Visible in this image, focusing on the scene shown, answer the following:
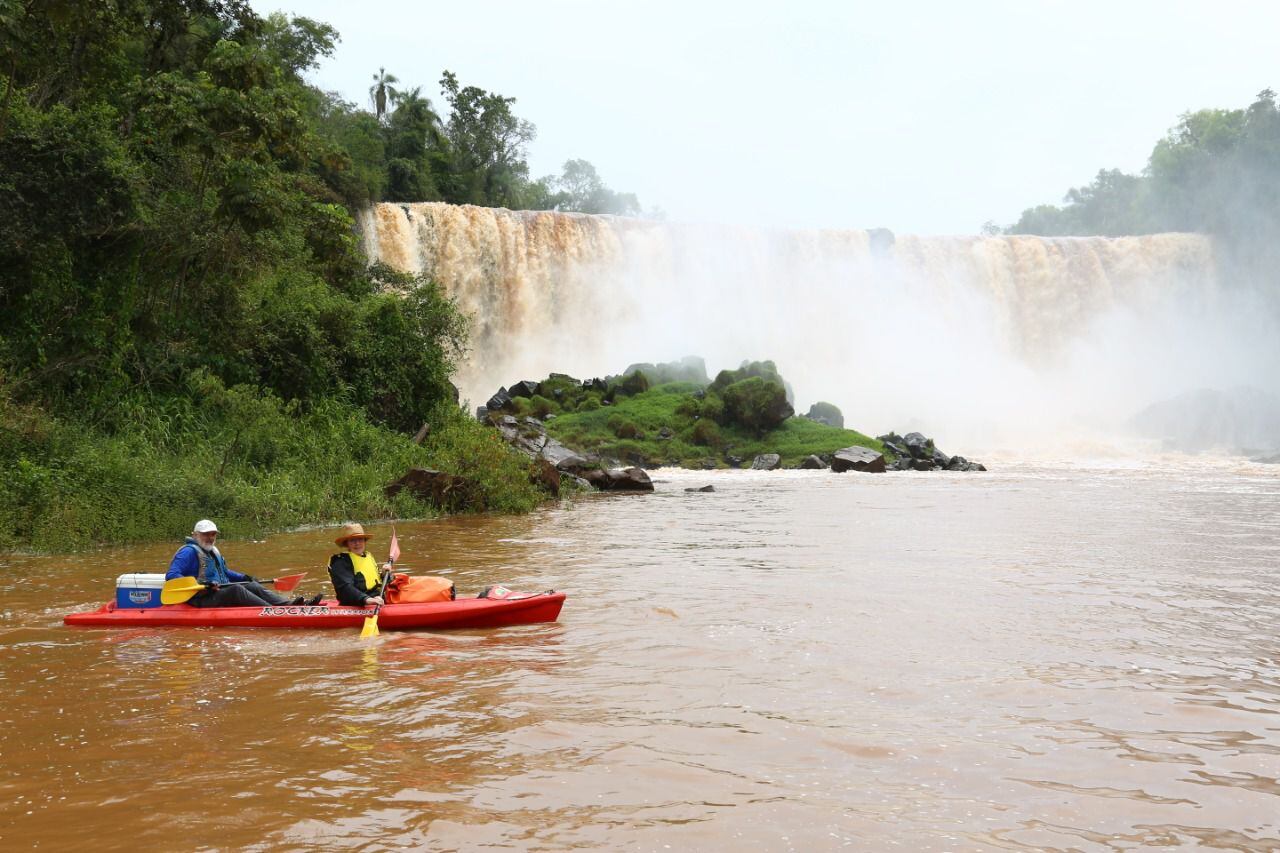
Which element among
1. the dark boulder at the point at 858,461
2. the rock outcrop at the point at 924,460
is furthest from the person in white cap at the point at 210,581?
the rock outcrop at the point at 924,460

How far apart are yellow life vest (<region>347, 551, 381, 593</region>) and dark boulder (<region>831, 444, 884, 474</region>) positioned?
76.7ft

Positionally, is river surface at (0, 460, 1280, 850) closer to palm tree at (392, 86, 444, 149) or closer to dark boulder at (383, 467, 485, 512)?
dark boulder at (383, 467, 485, 512)

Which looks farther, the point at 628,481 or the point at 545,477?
the point at 628,481

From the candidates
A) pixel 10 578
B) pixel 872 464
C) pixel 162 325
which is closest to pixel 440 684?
pixel 10 578

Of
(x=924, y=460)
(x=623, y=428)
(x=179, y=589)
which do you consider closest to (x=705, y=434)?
(x=623, y=428)

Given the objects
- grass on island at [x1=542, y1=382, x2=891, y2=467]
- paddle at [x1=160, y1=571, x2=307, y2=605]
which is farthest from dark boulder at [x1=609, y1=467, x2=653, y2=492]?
paddle at [x1=160, y1=571, x2=307, y2=605]

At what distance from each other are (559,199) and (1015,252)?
48.8 m

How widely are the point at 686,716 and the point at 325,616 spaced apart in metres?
3.76

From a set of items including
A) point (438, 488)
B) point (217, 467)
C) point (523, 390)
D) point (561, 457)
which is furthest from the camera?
point (523, 390)

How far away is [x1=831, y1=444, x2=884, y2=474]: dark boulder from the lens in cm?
3116

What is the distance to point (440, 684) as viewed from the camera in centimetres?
719

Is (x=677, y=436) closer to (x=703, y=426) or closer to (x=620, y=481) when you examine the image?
(x=703, y=426)

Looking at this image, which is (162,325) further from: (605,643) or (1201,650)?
(1201,650)

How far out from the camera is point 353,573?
29.3 feet
